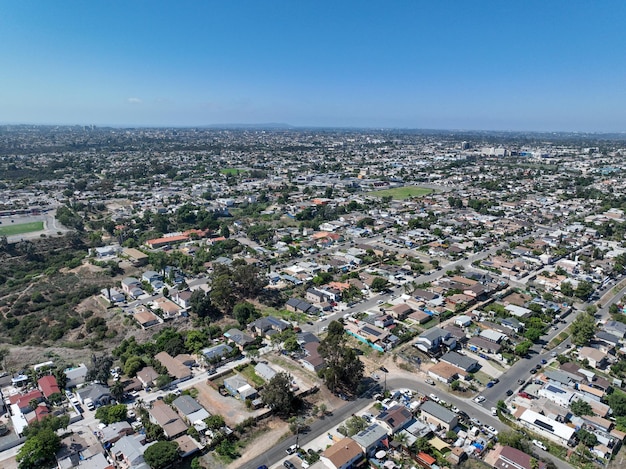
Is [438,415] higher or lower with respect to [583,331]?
lower

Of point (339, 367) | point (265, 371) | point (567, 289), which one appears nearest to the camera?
point (339, 367)

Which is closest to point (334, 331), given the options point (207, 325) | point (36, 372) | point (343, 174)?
point (207, 325)

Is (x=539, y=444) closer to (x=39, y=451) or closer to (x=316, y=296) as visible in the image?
(x=316, y=296)

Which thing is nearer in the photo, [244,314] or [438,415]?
[438,415]

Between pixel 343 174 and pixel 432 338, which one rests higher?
pixel 343 174

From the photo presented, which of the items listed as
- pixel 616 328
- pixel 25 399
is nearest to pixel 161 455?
pixel 25 399

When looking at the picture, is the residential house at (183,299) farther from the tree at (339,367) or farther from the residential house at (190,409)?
the tree at (339,367)

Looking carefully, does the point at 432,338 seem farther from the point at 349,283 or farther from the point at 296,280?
the point at 296,280
